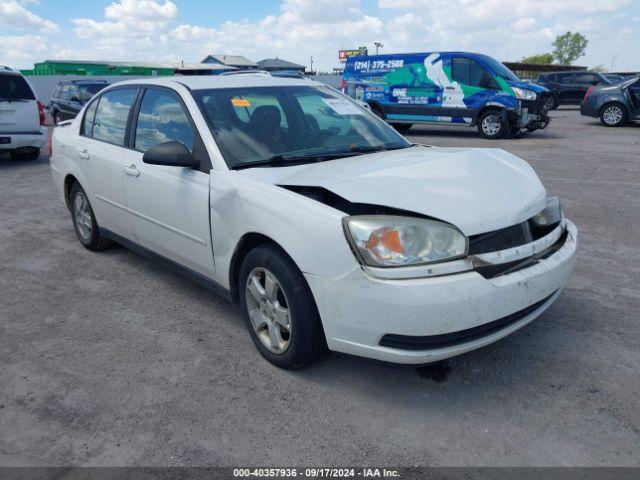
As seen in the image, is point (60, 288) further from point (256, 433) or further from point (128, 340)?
point (256, 433)

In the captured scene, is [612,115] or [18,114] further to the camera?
[612,115]

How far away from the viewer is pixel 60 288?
4402 mm

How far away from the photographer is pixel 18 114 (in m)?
10.5

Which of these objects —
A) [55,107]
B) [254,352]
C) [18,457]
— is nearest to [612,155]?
[254,352]

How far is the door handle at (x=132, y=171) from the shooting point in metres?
4.03

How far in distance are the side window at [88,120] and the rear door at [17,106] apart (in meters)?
6.46

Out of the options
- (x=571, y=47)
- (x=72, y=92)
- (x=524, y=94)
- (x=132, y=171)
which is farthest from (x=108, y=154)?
(x=571, y=47)

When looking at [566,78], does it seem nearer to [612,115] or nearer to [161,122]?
[612,115]

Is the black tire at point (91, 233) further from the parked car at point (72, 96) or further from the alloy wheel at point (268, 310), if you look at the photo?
the parked car at point (72, 96)

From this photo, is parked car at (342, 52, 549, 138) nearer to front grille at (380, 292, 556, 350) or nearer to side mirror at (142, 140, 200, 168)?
side mirror at (142, 140, 200, 168)

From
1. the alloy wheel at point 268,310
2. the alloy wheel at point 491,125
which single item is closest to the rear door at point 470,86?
the alloy wheel at point 491,125

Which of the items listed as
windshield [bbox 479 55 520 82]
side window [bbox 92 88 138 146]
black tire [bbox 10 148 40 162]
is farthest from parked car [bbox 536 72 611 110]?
side window [bbox 92 88 138 146]

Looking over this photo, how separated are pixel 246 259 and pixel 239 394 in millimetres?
743

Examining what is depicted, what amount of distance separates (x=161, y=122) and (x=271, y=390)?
2160 mm
